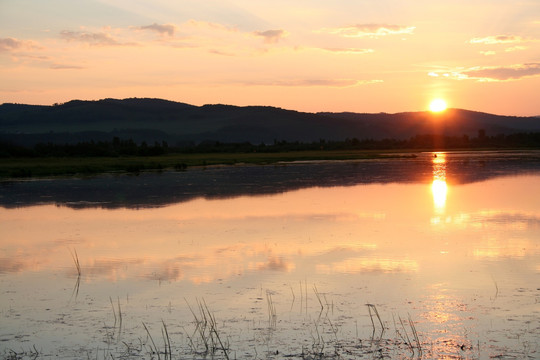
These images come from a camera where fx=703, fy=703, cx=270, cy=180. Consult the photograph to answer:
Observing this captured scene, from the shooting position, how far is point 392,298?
11.6 m

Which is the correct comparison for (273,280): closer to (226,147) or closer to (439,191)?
(439,191)

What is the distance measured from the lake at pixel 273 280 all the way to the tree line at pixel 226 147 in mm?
43917

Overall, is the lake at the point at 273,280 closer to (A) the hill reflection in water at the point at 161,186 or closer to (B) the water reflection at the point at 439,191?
(B) the water reflection at the point at 439,191

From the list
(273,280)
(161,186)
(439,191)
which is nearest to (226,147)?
(161,186)

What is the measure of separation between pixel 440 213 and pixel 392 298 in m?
12.0

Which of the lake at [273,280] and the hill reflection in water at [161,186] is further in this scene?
the hill reflection in water at [161,186]

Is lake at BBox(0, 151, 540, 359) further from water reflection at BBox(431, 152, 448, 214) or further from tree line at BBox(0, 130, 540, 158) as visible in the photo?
tree line at BBox(0, 130, 540, 158)

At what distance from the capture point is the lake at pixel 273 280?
9531mm

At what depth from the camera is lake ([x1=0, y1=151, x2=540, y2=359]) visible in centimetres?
953

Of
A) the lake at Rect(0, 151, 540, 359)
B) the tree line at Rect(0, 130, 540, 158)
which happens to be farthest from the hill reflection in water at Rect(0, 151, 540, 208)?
the tree line at Rect(0, 130, 540, 158)

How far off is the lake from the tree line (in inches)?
1729

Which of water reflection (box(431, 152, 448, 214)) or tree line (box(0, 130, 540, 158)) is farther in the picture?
tree line (box(0, 130, 540, 158))

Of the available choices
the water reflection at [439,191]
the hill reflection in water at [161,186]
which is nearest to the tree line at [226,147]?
the hill reflection in water at [161,186]

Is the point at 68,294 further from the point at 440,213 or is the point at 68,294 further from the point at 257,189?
the point at 257,189
